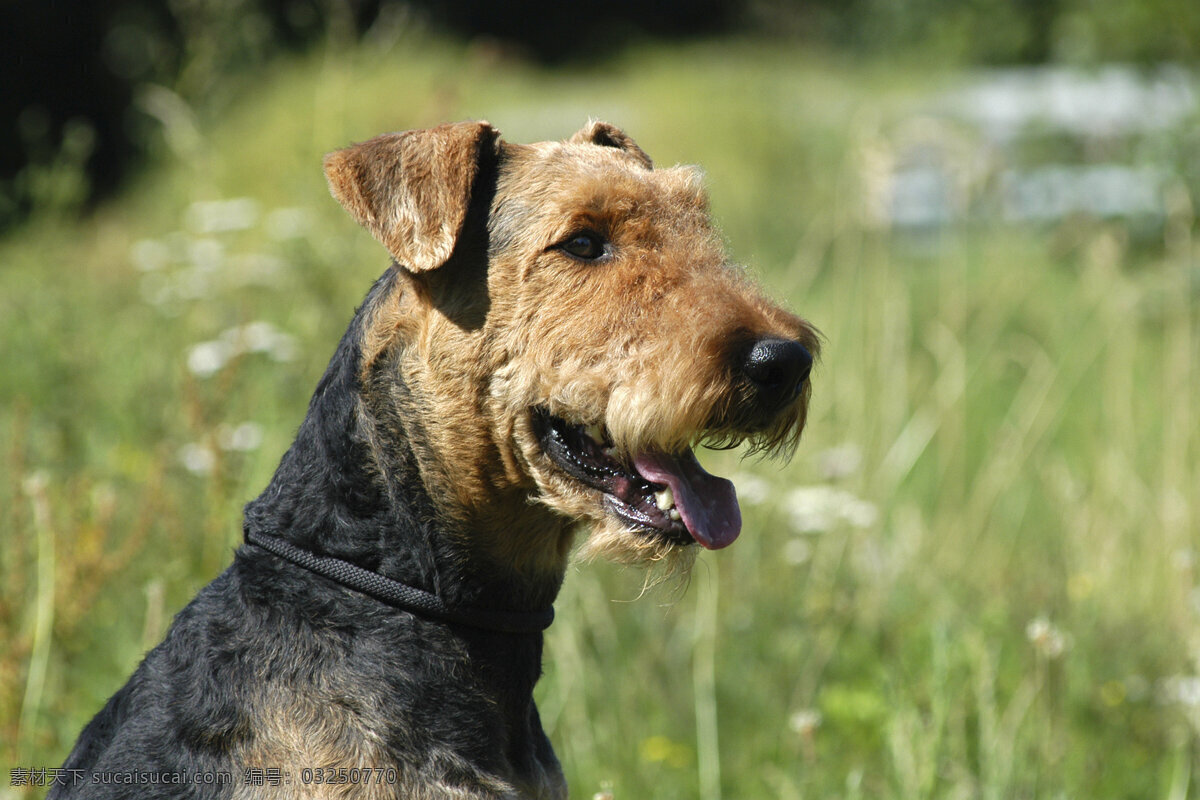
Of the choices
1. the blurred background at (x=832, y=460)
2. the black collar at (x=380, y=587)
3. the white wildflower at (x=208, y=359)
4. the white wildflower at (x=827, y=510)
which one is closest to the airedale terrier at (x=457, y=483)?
the black collar at (x=380, y=587)

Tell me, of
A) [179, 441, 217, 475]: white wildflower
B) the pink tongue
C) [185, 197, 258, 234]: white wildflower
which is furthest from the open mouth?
[185, 197, 258, 234]: white wildflower

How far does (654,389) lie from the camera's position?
2.61 meters

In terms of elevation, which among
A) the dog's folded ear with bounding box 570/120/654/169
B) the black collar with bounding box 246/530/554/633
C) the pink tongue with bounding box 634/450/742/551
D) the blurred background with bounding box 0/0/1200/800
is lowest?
the blurred background with bounding box 0/0/1200/800

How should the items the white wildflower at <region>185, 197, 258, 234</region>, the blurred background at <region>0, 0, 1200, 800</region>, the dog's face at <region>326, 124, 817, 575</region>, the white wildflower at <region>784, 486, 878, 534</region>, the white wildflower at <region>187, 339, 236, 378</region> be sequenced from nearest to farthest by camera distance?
the dog's face at <region>326, 124, 817, 575</region> → the blurred background at <region>0, 0, 1200, 800</region> → the white wildflower at <region>784, 486, 878, 534</region> → the white wildflower at <region>187, 339, 236, 378</region> → the white wildflower at <region>185, 197, 258, 234</region>

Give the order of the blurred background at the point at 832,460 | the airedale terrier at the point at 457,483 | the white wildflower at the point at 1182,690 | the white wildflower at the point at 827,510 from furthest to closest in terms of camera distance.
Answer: the white wildflower at the point at 827,510 < the blurred background at the point at 832,460 < the white wildflower at the point at 1182,690 < the airedale terrier at the point at 457,483

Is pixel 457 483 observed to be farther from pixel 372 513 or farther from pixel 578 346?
pixel 578 346

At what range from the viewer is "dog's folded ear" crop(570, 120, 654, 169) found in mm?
3574

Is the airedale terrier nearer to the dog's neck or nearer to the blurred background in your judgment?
the dog's neck

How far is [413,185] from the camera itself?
9.34 feet

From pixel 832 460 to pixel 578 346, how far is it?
2.69m

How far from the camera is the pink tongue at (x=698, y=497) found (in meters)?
2.70

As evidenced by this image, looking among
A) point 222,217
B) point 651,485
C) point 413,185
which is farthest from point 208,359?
point 651,485

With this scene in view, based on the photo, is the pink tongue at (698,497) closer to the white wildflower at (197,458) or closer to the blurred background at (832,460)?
the blurred background at (832,460)

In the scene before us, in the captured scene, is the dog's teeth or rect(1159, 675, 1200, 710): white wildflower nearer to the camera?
the dog's teeth
